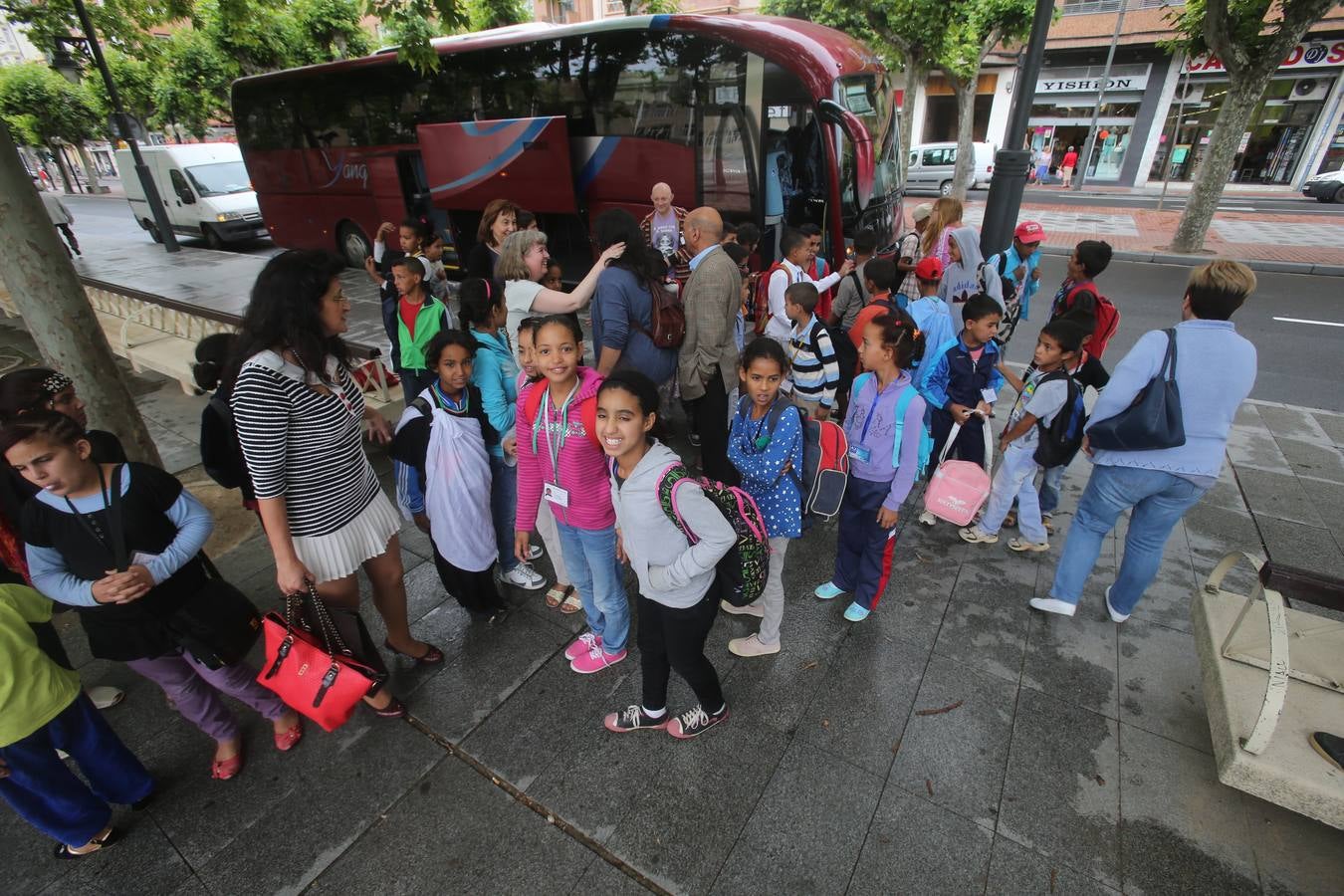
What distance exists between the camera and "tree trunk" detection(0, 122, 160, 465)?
3.32 m

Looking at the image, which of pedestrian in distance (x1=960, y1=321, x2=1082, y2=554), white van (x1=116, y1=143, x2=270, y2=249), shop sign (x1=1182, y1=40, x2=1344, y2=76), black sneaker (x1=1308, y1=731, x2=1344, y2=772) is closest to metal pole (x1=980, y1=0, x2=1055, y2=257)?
pedestrian in distance (x1=960, y1=321, x2=1082, y2=554)

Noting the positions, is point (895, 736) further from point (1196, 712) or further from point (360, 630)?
point (360, 630)

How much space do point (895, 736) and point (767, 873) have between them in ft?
2.65

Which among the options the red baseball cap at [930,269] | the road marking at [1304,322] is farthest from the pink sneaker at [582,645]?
the road marking at [1304,322]

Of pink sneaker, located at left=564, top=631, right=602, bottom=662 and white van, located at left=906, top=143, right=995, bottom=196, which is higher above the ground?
white van, located at left=906, top=143, right=995, bottom=196

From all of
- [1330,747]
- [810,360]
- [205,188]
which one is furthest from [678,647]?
[205,188]

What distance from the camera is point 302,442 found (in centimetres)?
225

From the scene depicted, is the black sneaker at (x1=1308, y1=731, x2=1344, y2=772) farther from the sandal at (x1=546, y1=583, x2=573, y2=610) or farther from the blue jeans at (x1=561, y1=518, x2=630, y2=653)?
the sandal at (x1=546, y1=583, x2=573, y2=610)

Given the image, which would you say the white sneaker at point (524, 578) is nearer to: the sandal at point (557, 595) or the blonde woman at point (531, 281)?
the sandal at point (557, 595)

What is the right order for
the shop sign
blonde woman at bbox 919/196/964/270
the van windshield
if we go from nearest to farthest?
blonde woman at bbox 919/196/964/270 < the van windshield < the shop sign

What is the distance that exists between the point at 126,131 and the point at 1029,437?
712 inches

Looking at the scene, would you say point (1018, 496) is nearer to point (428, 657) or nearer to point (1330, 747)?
point (1330, 747)

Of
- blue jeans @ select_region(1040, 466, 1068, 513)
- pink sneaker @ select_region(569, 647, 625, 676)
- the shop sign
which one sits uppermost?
the shop sign

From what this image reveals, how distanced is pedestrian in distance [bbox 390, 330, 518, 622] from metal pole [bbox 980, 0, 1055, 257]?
5295mm
